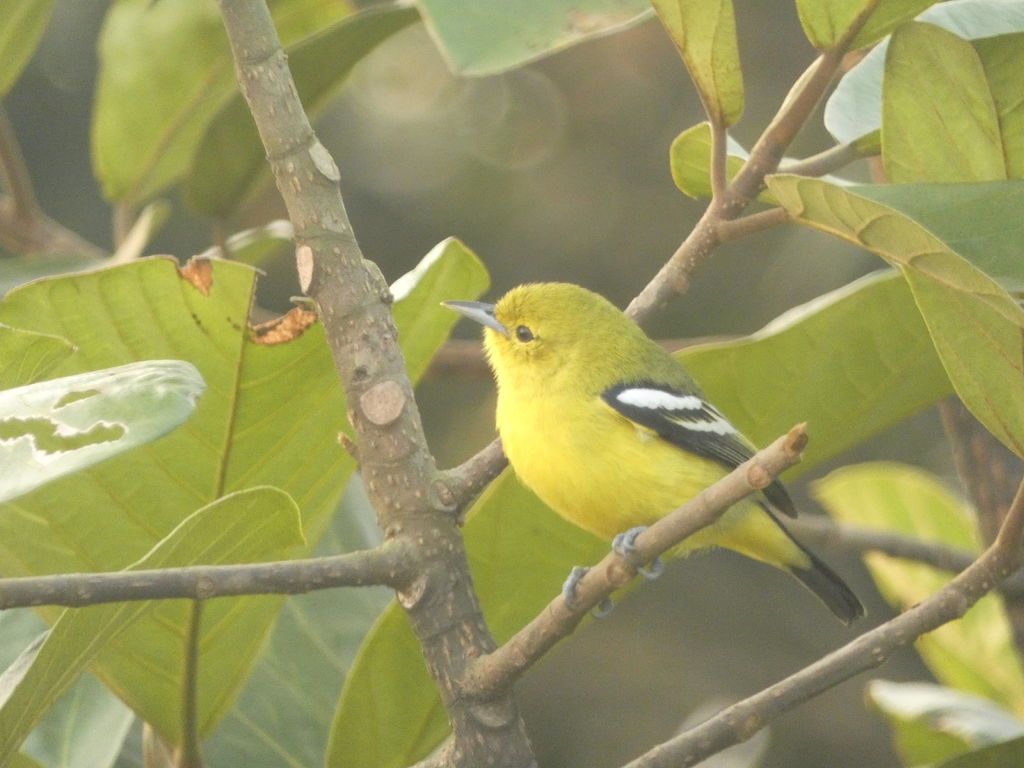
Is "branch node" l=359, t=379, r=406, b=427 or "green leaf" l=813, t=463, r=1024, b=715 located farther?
"green leaf" l=813, t=463, r=1024, b=715

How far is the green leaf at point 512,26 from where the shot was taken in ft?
5.41

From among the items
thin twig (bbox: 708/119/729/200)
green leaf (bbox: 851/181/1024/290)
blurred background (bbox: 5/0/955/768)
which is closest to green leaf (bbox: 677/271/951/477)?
thin twig (bbox: 708/119/729/200)

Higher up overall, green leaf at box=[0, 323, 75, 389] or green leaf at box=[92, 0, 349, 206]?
green leaf at box=[0, 323, 75, 389]

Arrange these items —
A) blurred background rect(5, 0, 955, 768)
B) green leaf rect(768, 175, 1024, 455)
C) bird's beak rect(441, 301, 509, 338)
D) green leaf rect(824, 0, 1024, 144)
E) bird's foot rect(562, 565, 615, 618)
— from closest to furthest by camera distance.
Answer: bird's foot rect(562, 565, 615, 618), green leaf rect(768, 175, 1024, 455), green leaf rect(824, 0, 1024, 144), bird's beak rect(441, 301, 509, 338), blurred background rect(5, 0, 955, 768)

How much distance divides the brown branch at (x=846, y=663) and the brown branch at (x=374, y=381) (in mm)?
161

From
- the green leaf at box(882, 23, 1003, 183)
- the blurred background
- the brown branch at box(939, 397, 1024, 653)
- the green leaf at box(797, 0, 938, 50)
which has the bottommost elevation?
the blurred background

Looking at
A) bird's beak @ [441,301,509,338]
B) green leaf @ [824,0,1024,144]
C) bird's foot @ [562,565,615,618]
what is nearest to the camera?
bird's foot @ [562,565,615,618]

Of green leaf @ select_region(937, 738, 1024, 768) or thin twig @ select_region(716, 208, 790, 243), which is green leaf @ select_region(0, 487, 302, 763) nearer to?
thin twig @ select_region(716, 208, 790, 243)

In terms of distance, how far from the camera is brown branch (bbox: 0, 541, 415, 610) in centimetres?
98

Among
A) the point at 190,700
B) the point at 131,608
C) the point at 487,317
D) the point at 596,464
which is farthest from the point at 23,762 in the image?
the point at 487,317

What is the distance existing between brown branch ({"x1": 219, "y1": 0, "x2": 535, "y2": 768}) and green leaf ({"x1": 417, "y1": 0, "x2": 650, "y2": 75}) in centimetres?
34

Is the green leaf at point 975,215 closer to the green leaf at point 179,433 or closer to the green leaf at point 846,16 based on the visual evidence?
the green leaf at point 846,16

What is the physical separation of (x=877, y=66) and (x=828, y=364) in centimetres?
45

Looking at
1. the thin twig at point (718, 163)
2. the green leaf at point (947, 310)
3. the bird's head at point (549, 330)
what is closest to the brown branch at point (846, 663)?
the green leaf at point (947, 310)
